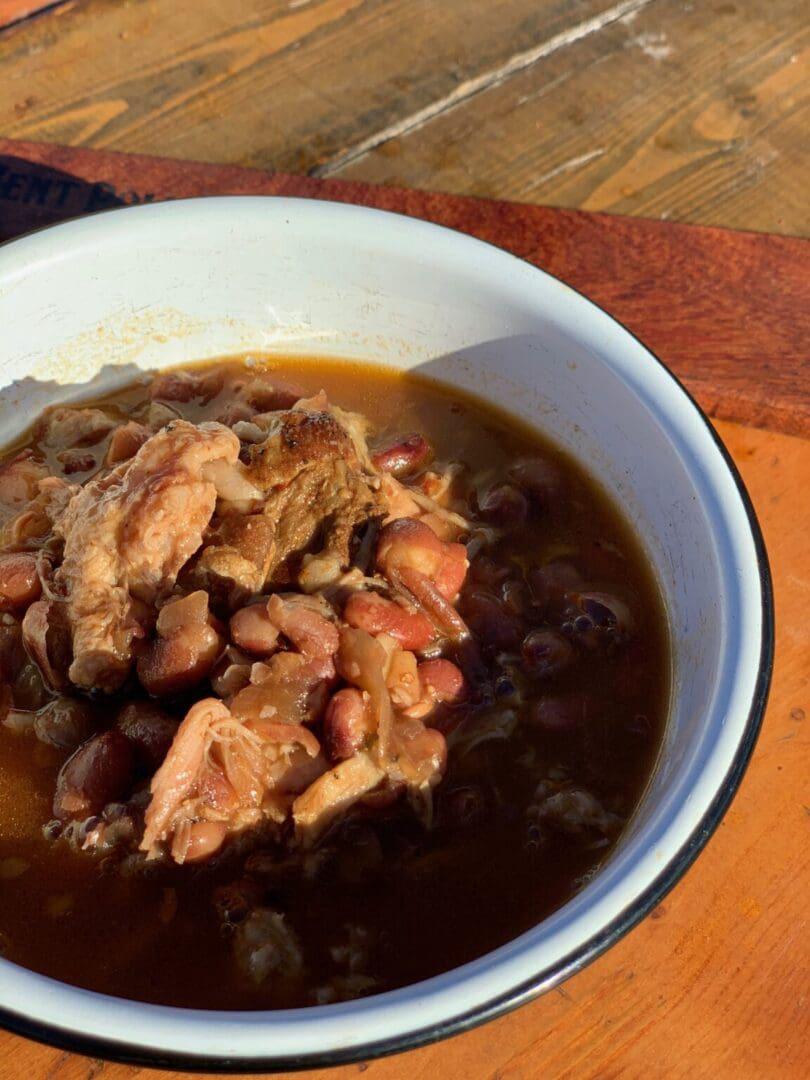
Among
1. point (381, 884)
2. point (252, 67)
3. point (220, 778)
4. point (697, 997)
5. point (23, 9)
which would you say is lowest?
point (697, 997)

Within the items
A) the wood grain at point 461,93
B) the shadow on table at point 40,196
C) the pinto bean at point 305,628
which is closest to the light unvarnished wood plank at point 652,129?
the wood grain at point 461,93

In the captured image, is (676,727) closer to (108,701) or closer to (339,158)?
(108,701)

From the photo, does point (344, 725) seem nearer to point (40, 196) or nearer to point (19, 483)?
point (19, 483)

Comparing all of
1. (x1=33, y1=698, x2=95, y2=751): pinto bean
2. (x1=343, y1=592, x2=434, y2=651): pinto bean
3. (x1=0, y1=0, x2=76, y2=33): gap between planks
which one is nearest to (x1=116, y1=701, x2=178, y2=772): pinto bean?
(x1=33, y1=698, x2=95, y2=751): pinto bean

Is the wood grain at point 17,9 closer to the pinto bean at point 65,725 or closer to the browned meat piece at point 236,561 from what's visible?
the browned meat piece at point 236,561

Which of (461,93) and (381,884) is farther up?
(461,93)

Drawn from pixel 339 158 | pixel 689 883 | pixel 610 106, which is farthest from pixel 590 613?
pixel 610 106

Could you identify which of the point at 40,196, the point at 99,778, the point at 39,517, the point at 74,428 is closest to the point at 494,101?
the point at 40,196
